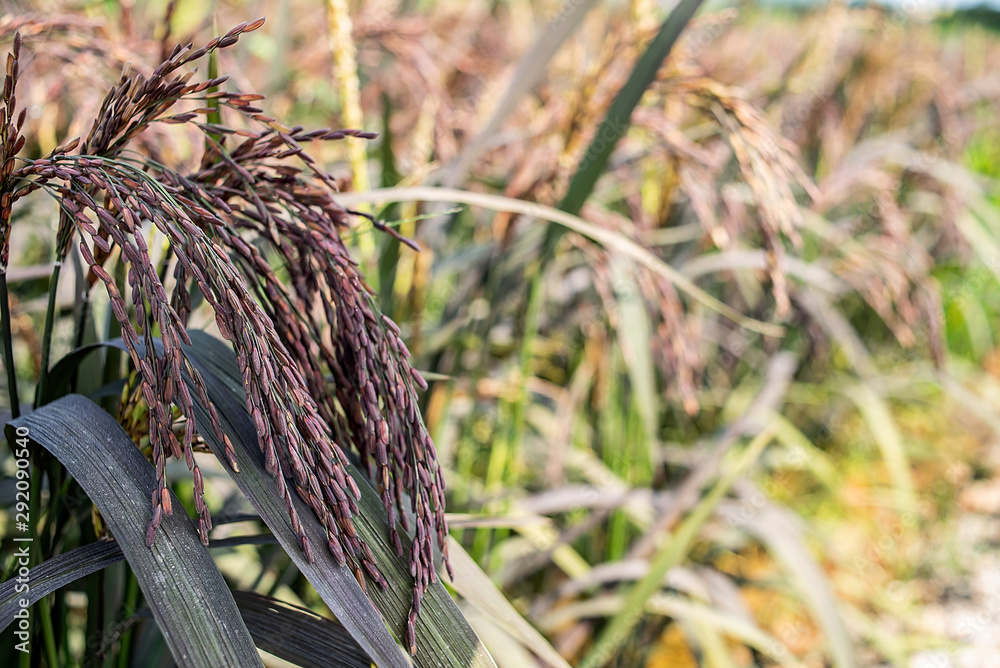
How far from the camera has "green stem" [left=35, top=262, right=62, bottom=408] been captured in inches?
20.1

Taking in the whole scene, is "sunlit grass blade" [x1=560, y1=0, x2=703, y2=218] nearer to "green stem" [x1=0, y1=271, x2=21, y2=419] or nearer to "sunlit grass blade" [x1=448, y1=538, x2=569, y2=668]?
"sunlit grass blade" [x1=448, y1=538, x2=569, y2=668]

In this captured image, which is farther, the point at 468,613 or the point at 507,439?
the point at 507,439

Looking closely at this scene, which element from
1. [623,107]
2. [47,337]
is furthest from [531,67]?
[47,337]

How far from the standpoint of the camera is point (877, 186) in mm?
1804

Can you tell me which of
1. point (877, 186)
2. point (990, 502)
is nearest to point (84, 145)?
point (877, 186)

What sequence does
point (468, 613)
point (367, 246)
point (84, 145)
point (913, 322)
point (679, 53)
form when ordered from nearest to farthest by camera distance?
point (84, 145)
point (468, 613)
point (367, 246)
point (679, 53)
point (913, 322)

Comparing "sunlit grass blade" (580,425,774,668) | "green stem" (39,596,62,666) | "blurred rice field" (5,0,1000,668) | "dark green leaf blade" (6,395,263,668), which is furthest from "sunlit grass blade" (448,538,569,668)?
"sunlit grass blade" (580,425,774,668)

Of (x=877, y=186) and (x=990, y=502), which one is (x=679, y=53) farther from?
(x=990, y=502)

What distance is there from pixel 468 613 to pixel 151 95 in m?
0.56

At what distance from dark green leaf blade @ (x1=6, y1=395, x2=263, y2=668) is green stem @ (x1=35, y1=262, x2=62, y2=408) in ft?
0.25

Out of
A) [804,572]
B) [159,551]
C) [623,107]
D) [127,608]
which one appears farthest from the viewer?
[804,572]

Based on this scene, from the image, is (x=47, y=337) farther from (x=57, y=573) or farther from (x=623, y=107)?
(x=623, y=107)

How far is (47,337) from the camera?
518mm

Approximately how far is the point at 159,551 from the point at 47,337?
0.21 metres
